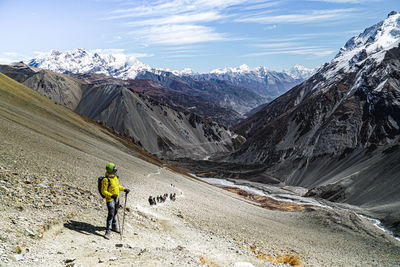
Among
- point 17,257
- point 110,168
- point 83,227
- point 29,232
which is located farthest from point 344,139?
point 17,257

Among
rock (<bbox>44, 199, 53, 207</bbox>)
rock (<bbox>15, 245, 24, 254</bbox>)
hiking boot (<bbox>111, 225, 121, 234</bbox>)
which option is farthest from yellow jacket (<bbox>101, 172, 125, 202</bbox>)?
rock (<bbox>15, 245, 24, 254</bbox>)

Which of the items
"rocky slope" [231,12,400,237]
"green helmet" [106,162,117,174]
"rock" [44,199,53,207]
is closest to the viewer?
"green helmet" [106,162,117,174]

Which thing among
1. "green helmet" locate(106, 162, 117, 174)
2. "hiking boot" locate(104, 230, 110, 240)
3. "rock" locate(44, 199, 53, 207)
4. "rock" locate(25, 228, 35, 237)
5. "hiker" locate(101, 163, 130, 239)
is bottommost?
"hiking boot" locate(104, 230, 110, 240)

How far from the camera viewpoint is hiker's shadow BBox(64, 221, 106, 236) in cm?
1347

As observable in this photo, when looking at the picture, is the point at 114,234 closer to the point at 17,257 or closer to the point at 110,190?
the point at 110,190

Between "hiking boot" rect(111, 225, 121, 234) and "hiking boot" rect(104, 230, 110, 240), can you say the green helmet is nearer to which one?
"hiking boot" rect(104, 230, 110, 240)

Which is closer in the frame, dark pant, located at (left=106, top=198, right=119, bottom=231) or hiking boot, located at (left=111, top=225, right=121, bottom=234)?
dark pant, located at (left=106, top=198, right=119, bottom=231)

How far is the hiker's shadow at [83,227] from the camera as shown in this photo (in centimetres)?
1347

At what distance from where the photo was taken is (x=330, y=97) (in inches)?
6816

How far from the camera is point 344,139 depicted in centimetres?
13862

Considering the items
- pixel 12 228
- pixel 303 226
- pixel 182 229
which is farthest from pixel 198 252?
pixel 303 226

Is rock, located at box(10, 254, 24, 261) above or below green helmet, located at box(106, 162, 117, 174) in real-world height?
below

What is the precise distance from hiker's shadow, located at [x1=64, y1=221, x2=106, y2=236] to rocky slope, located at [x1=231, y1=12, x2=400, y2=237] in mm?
79090

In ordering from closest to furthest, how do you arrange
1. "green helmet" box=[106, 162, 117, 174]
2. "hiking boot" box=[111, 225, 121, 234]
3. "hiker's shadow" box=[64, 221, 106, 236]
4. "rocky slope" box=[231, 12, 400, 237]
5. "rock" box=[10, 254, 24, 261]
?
"rock" box=[10, 254, 24, 261], "hiker's shadow" box=[64, 221, 106, 236], "green helmet" box=[106, 162, 117, 174], "hiking boot" box=[111, 225, 121, 234], "rocky slope" box=[231, 12, 400, 237]
